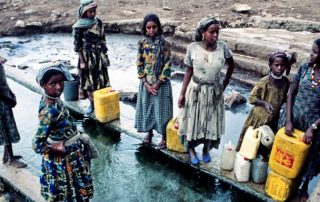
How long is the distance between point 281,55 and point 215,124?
1.10 m

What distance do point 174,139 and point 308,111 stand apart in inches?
68.5

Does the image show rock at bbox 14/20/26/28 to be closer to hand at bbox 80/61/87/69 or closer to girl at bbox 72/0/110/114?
girl at bbox 72/0/110/114

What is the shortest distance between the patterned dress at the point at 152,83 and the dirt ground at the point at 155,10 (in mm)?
6155

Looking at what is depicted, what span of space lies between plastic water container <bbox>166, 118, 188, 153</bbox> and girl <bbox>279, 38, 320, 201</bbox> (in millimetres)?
1360

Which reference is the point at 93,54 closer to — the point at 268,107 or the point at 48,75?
the point at 48,75

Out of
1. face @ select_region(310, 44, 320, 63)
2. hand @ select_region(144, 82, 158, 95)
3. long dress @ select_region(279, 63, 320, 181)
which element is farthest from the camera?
hand @ select_region(144, 82, 158, 95)

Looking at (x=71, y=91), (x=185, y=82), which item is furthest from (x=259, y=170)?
(x=71, y=91)

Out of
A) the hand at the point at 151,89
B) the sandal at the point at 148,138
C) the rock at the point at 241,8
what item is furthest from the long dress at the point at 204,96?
the rock at the point at 241,8

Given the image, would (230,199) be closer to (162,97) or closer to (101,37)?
(162,97)

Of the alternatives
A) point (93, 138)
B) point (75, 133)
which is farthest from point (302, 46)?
point (75, 133)

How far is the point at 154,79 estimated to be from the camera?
4.47 meters

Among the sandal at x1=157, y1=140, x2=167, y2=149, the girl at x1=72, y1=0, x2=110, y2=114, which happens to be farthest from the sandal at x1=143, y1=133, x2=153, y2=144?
the girl at x1=72, y1=0, x2=110, y2=114

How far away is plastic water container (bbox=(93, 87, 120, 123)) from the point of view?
17.5ft

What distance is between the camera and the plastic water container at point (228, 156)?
4105 mm
